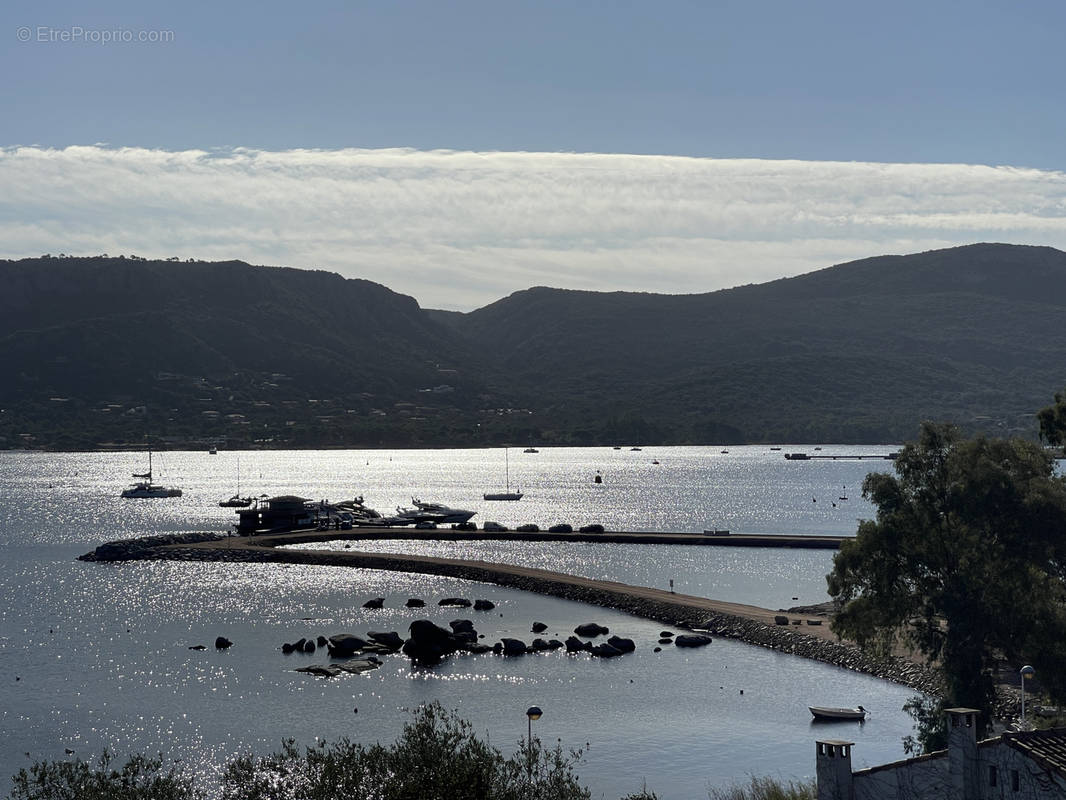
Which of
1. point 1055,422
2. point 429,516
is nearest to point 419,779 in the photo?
point 1055,422

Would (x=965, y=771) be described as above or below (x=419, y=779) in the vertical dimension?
above

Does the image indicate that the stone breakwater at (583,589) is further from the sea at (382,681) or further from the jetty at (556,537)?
the jetty at (556,537)

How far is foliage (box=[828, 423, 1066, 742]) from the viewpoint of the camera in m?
45.8

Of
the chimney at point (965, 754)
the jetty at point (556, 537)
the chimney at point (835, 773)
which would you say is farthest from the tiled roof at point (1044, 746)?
the jetty at point (556, 537)

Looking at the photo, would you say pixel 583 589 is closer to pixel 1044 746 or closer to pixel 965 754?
pixel 965 754

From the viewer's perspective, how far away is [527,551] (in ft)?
428

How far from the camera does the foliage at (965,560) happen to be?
45812 millimetres

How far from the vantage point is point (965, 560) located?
46719 millimetres

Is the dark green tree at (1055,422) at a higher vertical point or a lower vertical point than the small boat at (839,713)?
higher

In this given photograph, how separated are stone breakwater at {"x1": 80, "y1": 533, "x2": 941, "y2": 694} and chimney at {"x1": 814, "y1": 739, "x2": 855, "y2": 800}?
95.7 feet

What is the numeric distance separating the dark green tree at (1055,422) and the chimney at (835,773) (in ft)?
103

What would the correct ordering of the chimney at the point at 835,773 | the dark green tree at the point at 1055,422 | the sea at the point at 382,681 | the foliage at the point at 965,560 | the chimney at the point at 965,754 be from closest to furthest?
1. the chimney at the point at 965,754
2. the chimney at the point at 835,773
3. the foliage at the point at 965,560
4. the sea at the point at 382,681
5. the dark green tree at the point at 1055,422

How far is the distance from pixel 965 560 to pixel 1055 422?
11.5m

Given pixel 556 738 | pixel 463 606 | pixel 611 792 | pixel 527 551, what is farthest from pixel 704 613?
pixel 527 551
